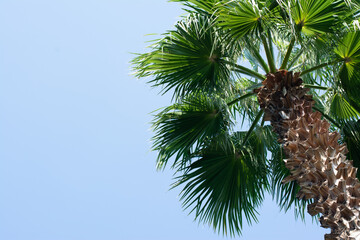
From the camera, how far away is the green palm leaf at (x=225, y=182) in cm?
672

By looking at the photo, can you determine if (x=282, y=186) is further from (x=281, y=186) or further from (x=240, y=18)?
(x=240, y=18)

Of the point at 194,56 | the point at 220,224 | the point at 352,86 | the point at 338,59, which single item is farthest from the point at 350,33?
the point at 220,224

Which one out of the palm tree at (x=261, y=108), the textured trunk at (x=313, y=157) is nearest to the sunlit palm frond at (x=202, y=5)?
the palm tree at (x=261, y=108)

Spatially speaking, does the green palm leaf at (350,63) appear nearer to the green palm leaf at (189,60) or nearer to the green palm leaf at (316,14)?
the green palm leaf at (316,14)

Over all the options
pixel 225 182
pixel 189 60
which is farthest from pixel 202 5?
pixel 225 182

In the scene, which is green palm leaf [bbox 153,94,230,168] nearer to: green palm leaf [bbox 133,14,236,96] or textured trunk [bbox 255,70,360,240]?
green palm leaf [bbox 133,14,236,96]

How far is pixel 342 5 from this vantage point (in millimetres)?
5547

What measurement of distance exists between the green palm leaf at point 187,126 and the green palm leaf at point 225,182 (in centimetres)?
22

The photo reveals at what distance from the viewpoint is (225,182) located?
6.77 metres

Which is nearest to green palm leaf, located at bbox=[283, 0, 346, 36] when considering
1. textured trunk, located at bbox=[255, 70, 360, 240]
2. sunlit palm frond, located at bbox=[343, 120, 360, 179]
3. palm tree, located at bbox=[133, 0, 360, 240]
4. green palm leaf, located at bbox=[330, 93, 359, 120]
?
palm tree, located at bbox=[133, 0, 360, 240]

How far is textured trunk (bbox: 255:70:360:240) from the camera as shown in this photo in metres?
3.96

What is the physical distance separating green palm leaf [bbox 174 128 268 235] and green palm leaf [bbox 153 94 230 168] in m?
0.22

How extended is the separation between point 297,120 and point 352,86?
179 cm

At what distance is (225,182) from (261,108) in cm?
159
